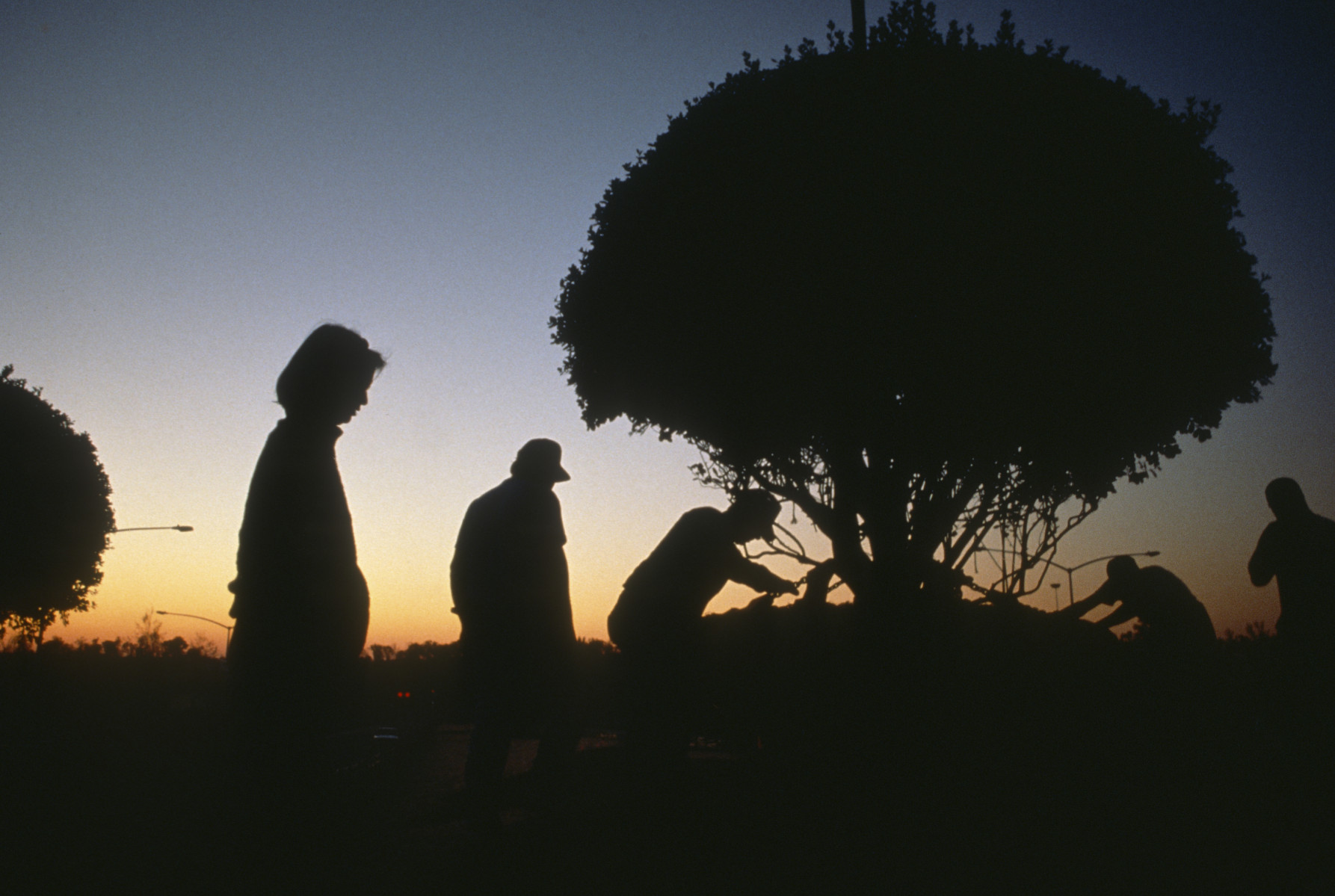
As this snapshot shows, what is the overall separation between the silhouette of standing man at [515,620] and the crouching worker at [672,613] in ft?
1.30

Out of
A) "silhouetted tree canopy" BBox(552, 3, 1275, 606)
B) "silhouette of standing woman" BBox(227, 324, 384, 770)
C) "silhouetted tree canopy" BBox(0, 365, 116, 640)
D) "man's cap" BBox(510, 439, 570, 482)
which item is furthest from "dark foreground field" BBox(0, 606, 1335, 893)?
"silhouetted tree canopy" BBox(0, 365, 116, 640)

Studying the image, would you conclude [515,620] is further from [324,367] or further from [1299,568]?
[1299,568]

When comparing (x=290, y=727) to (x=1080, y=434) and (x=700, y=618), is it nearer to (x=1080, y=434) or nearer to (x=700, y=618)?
(x=700, y=618)

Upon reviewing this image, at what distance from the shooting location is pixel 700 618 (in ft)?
14.5

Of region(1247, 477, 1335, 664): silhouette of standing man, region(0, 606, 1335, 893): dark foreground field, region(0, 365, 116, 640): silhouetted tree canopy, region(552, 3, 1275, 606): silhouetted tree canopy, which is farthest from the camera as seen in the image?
region(0, 365, 116, 640): silhouetted tree canopy

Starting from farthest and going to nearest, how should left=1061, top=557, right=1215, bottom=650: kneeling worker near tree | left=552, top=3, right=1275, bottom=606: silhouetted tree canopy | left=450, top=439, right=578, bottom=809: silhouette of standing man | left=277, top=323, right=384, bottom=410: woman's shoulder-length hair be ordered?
left=552, top=3, right=1275, bottom=606: silhouetted tree canopy, left=1061, top=557, right=1215, bottom=650: kneeling worker near tree, left=450, top=439, right=578, bottom=809: silhouette of standing man, left=277, top=323, right=384, bottom=410: woman's shoulder-length hair

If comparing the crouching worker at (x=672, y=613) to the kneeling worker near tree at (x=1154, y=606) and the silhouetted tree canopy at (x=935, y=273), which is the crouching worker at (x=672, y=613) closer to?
the kneeling worker near tree at (x=1154, y=606)

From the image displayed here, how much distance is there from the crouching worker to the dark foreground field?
0.98 ft

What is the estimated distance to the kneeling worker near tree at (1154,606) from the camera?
4.96 m

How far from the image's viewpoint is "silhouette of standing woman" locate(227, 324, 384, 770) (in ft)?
6.42

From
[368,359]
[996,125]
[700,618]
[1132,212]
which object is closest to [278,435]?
[368,359]

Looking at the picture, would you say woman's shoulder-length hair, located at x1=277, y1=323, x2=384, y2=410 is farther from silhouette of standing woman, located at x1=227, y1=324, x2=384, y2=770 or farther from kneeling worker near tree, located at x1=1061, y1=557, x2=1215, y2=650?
kneeling worker near tree, located at x1=1061, y1=557, x2=1215, y2=650

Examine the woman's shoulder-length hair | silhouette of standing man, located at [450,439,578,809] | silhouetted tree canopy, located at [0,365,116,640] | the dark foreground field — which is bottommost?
the dark foreground field

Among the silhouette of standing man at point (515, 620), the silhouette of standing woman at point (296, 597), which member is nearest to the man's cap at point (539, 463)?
the silhouette of standing man at point (515, 620)
